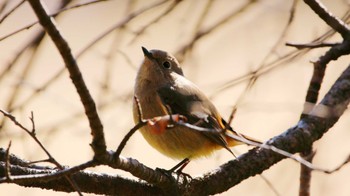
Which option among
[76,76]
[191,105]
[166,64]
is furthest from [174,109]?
[76,76]

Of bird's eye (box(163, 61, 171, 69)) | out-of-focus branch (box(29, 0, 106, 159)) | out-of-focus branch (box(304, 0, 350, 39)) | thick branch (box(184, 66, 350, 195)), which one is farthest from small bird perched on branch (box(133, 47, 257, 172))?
out-of-focus branch (box(29, 0, 106, 159))

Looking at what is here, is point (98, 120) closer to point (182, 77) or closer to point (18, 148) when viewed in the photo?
point (182, 77)

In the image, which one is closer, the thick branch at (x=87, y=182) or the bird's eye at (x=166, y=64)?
the thick branch at (x=87, y=182)

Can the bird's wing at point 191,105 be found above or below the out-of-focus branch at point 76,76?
above

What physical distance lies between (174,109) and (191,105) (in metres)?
0.15

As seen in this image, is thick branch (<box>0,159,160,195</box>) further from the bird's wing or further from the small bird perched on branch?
the bird's wing

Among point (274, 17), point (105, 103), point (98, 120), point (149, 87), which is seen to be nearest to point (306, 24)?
point (274, 17)

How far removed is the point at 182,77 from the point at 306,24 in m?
2.56

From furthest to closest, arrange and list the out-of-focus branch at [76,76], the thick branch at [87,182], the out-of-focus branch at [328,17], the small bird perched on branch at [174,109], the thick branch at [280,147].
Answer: the small bird perched on branch at [174,109] → the thick branch at [280,147] → the out-of-focus branch at [328,17] → the thick branch at [87,182] → the out-of-focus branch at [76,76]

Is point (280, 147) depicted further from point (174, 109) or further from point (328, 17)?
point (174, 109)

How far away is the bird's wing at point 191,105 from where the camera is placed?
390cm

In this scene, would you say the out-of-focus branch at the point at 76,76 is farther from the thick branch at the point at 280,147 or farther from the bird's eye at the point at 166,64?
the bird's eye at the point at 166,64

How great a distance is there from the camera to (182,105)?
4059 mm

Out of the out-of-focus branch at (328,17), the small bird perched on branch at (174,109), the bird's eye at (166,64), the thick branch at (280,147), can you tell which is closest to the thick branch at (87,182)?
the thick branch at (280,147)
